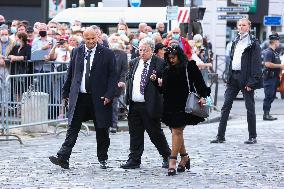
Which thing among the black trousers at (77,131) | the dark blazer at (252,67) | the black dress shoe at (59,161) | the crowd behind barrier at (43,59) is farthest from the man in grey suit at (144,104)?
the dark blazer at (252,67)

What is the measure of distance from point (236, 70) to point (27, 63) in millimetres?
5374

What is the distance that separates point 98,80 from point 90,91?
0.59 ft

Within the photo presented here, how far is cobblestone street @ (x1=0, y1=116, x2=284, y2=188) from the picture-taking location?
1121 centimetres

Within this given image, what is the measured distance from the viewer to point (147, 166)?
12734 mm

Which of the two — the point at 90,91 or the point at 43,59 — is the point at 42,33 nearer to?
the point at 43,59

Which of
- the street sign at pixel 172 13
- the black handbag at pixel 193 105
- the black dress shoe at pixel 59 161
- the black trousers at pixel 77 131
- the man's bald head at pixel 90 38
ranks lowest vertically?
the black dress shoe at pixel 59 161

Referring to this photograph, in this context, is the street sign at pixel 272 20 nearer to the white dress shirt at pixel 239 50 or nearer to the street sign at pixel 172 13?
the street sign at pixel 172 13

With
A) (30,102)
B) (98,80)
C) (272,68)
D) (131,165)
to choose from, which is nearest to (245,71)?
(131,165)

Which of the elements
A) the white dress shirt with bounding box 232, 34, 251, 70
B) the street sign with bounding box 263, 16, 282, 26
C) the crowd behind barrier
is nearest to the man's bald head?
the crowd behind barrier

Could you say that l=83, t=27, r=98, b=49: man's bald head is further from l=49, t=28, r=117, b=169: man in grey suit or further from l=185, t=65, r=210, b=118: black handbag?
l=185, t=65, r=210, b=118: black handbag

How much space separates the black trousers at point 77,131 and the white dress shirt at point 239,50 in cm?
361

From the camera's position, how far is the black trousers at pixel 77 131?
12.4m

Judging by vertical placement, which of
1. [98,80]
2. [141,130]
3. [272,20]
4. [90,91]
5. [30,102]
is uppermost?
[98,80]

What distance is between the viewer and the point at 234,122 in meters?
20.4
